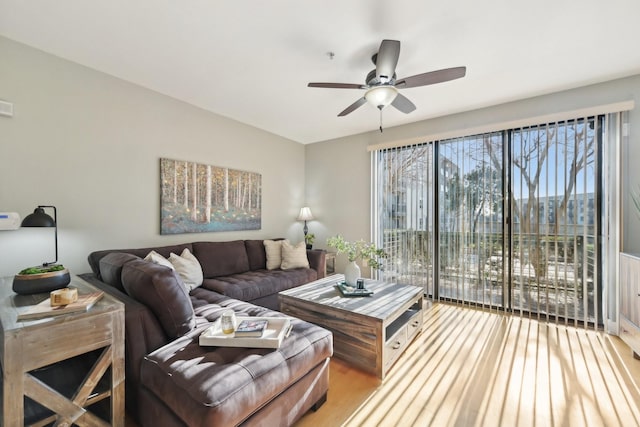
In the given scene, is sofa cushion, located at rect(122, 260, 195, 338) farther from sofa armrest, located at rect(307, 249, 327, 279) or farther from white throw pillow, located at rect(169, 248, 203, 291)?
sofa armrest, located at rect(307, 249, 327, 279)

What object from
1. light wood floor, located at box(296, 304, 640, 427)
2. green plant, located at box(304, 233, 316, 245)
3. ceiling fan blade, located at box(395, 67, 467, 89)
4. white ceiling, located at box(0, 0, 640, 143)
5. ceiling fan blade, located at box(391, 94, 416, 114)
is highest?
white ceiling, located at box(0, 0, 640, 143)

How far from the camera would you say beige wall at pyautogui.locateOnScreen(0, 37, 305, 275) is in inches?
82.4

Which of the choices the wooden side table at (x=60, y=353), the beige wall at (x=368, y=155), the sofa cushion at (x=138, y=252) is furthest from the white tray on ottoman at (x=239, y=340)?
the beige wall at (x=368, y=155)

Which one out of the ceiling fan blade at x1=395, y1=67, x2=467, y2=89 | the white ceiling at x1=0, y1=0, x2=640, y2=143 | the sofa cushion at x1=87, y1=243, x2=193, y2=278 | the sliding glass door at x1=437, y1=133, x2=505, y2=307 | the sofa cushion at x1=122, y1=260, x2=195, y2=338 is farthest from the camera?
the sliding glass door at x1=437, y1=133, x2=505, y2=307

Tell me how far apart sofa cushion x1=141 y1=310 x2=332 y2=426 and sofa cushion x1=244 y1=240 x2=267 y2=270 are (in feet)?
6.59

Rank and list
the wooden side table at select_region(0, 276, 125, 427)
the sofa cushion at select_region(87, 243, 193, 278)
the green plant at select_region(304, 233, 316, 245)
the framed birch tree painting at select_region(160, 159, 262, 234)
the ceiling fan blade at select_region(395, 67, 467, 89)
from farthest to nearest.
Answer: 1. the green plant at select_region(304, 233, 316, 245)
2. the framed birch tree painting at select_region(160, 159, 262, 234)
3. the sofa cushion at select_region(87, 243, 193, 278)
4. the ceiling fan blade at select_region(395, 67, 467, 89)
5. the wooden side table at select_region(0, 276, 125, 427)

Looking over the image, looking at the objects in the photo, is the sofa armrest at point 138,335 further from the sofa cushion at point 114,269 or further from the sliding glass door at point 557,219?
the sliding glass door at point 557,219

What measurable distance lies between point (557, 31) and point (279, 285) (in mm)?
3317

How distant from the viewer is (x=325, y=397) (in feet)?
5.51

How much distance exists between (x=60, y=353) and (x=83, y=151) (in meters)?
2.06

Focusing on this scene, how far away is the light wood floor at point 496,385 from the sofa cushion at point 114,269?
1494 millimetres

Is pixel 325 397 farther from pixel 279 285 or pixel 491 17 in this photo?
pixel 491 17

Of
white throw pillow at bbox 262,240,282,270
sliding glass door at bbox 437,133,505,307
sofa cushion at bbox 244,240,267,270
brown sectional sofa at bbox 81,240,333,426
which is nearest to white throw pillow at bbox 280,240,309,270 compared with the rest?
white throw pillow at bbox 262,240,282,270

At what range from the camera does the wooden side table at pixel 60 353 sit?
1.01 meters
